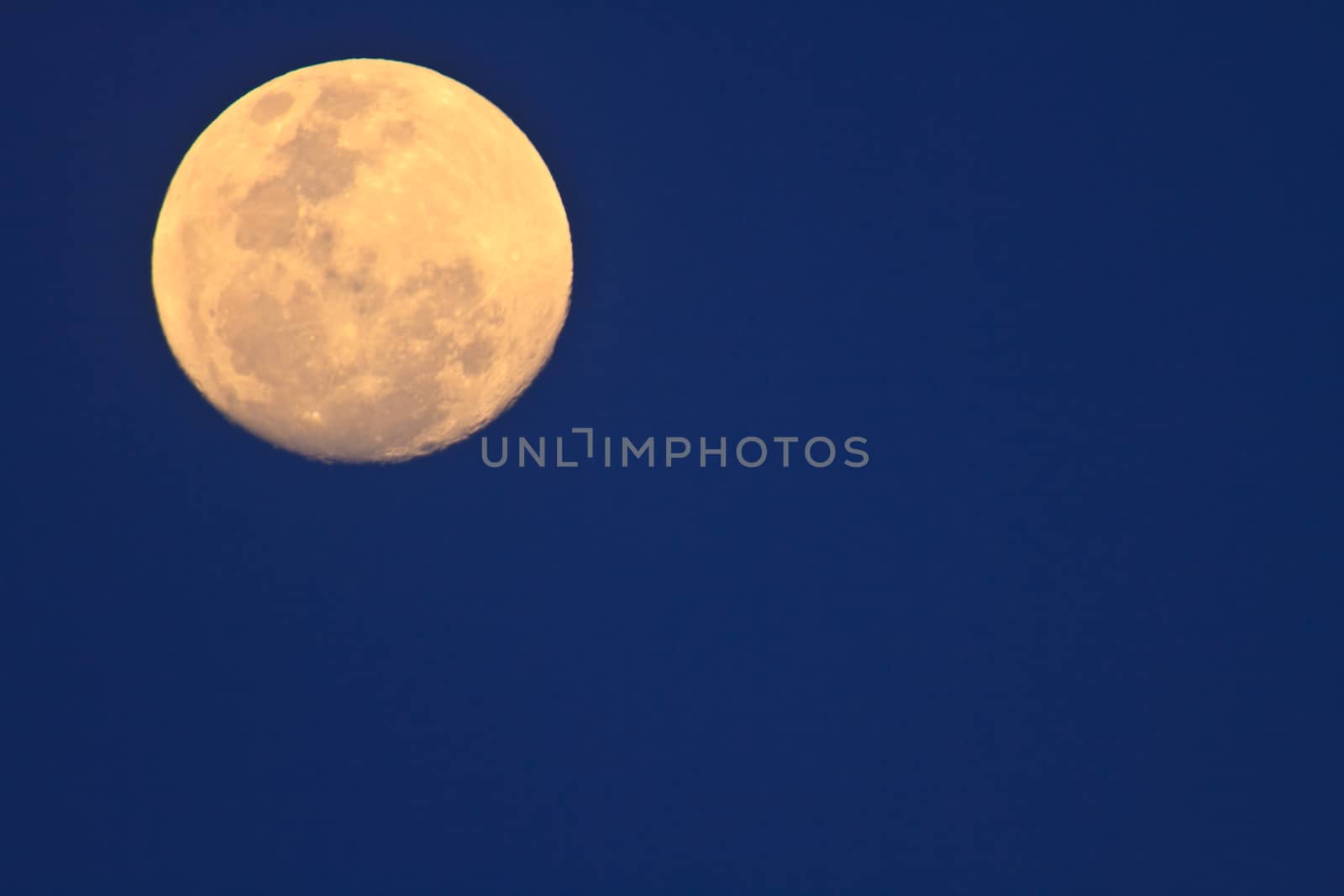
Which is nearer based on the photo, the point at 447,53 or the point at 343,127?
the point at 343,127

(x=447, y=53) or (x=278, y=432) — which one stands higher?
(x=447, y=53)

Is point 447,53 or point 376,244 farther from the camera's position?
point 447,53

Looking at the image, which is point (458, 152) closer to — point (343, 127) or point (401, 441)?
point (343, 127)

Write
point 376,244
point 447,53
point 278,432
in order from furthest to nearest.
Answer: point 447,53
point 278,432
point 376,244

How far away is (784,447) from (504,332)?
97cm

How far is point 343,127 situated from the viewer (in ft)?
9.88

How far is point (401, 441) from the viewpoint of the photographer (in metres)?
3.21

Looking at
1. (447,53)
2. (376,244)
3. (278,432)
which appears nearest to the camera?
(376,244)

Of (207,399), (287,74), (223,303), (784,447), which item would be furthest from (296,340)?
(784,447)

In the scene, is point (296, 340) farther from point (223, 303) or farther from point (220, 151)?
point (220, 151)

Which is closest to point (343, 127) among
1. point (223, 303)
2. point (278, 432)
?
point (223, 303)

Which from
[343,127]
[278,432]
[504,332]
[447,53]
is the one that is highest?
[447,53]

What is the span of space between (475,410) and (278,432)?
0.44 metres

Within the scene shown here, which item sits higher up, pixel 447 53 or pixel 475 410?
pixel 447 53
